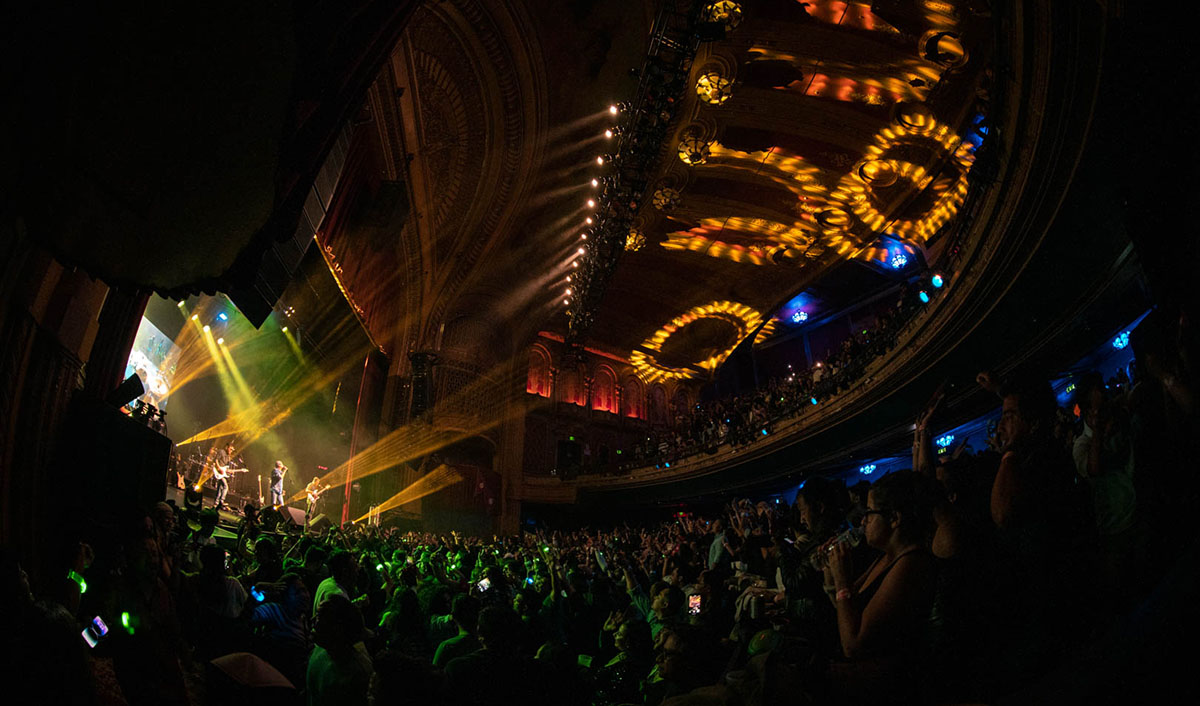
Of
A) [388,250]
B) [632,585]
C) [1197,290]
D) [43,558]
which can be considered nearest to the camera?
[1197,290]

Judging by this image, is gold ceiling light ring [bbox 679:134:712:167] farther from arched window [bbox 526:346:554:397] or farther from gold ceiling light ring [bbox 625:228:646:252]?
arched window [bbox 526:346:554:397]

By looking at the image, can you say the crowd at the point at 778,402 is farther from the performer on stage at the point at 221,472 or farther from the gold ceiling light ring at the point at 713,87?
the performer on stage at the point at 221,472

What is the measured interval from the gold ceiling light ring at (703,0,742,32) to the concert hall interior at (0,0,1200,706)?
0.27 ft

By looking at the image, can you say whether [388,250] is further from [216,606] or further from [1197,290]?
[1197,290]

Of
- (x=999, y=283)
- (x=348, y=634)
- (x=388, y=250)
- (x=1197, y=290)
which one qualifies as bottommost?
(x=348, y=634)

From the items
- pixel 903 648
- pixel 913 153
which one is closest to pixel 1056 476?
pixel 903 648

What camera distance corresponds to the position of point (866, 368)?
1341 centimetres

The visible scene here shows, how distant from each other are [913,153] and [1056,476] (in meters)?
14.1

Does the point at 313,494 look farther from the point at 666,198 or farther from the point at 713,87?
the point at 713,87

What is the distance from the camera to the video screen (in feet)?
38.0

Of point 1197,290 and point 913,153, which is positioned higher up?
point 913,153

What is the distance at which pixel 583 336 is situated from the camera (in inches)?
908

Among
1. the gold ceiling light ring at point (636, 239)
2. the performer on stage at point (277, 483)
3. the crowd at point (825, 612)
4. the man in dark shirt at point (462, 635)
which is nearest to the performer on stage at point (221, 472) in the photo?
the performer on stage at point (277, 483)

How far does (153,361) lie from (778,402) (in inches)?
679
